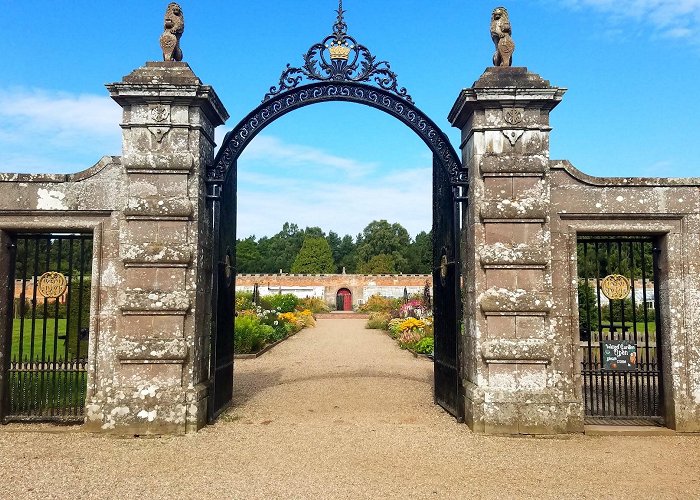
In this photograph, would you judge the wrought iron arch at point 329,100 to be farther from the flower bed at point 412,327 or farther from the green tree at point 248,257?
the green tree at point 248,257

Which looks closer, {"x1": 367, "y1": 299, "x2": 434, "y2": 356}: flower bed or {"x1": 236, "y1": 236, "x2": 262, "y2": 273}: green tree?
{"x1": 367, "y1": 299, "x2": 434, "y2": 356}: flower bed

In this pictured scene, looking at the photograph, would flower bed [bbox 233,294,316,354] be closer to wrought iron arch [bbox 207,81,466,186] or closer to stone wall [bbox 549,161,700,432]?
wrought iron arch [bbox 207,81,466,186]

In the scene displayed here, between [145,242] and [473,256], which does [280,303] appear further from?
[473,256]

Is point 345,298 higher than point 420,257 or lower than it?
lower

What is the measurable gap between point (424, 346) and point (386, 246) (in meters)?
50.8

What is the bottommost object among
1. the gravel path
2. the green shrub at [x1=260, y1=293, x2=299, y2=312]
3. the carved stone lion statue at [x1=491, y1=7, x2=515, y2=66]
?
the gravel path

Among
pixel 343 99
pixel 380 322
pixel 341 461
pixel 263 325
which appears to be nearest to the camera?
pixel 341 461

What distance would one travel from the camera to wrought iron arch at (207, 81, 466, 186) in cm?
730

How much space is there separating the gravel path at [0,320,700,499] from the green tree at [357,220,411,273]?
188 feet

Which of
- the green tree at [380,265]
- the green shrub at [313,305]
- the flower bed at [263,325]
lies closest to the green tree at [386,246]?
the green tree at [380,265]

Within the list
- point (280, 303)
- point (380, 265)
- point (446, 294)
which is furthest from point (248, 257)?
point (446, 294)

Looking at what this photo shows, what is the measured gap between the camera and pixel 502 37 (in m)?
7.07

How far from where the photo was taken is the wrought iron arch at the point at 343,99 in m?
7.30

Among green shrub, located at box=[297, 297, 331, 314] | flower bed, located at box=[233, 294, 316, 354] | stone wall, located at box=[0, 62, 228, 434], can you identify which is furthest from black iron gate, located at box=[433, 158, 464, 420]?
green shrub, located at box=[297, 297, 331, 314]
